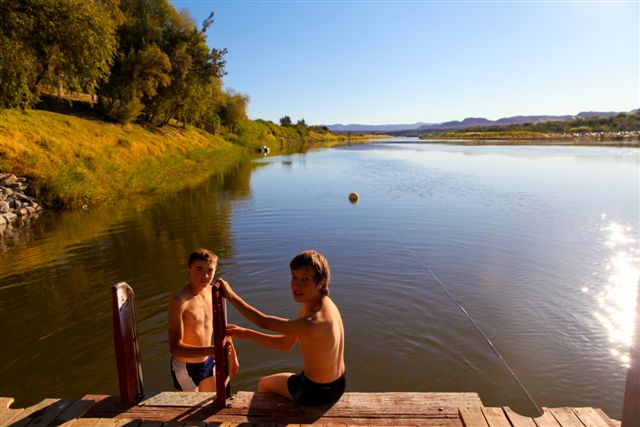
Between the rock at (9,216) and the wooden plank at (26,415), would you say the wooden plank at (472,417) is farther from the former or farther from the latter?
the rock at (9,216)

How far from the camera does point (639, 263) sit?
399 inches

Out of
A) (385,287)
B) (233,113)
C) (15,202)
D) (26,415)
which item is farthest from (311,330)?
(233,113)

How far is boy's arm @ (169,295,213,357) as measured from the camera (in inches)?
153

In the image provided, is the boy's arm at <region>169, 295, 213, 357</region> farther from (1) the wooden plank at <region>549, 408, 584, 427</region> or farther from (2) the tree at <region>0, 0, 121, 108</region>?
(2) the tree at <region>0, 0, 121, 108</region>

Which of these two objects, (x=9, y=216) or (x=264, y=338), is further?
(x=9, y=216)

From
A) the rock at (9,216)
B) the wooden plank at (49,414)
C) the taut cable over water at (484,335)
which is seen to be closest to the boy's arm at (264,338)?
the wooden plank at (49,414)

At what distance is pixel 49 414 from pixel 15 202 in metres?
15.0

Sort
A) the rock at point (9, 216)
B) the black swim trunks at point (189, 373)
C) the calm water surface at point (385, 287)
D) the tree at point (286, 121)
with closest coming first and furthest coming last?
the black swim trunks at point (189, 373), the calm water surface at point (385, 287), the rock at point (9, 216), the tree at point (286, 121)

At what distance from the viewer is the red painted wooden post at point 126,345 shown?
144 inches

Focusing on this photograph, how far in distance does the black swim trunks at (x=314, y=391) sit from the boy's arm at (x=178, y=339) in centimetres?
86

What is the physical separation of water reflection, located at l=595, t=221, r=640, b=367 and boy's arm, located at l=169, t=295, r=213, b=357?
5949 mm

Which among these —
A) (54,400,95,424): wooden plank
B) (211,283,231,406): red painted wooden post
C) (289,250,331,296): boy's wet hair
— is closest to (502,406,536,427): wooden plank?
(289,250,331,296): boy's wet hair

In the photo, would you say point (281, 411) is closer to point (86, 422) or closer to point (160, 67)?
point (86, 422)

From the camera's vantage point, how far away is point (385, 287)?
29.1 feet
